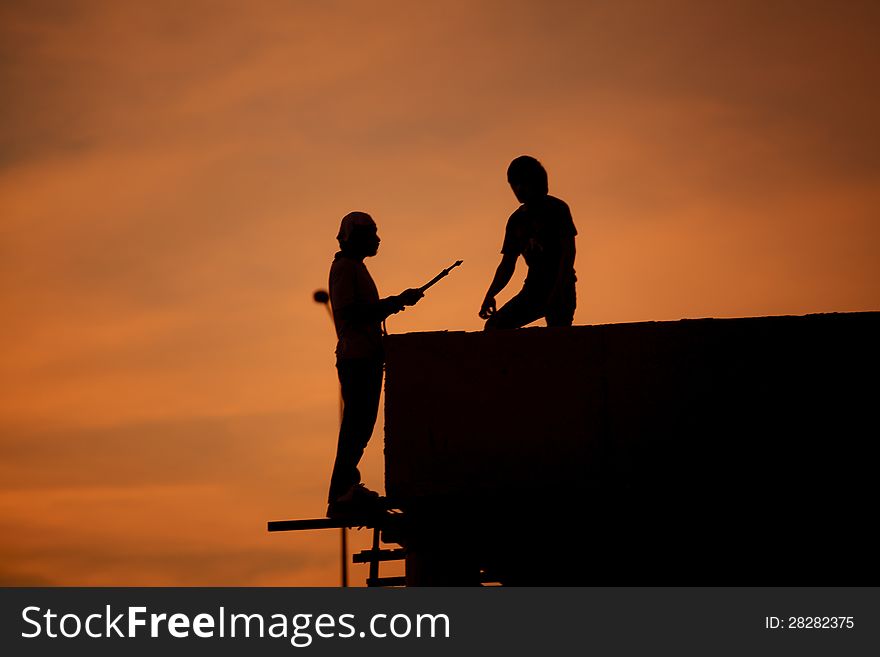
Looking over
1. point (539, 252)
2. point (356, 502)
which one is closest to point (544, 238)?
point (539, 252)

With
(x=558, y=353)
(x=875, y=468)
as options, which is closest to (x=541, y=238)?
(x=558, y=353)

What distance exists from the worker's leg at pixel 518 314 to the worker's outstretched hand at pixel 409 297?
691 mm

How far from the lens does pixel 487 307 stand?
9.51 meters

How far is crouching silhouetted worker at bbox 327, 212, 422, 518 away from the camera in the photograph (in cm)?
882

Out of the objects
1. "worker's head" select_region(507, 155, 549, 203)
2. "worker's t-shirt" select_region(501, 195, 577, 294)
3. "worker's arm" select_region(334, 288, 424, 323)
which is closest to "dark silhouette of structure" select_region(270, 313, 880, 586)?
"worker's arm" select_region(334, 288, 424, 323)

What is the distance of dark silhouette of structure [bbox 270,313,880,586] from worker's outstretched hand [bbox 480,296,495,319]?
809mm

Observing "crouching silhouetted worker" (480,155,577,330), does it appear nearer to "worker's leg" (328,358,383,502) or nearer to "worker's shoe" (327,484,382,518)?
"worker's leg" (328,358,383,502)

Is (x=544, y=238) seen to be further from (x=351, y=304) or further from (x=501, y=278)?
(x=351, y=304)

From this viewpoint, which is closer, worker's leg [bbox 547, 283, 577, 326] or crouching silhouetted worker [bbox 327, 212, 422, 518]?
crouching silhouetted worker [bbox 327, 212, 422, 518]

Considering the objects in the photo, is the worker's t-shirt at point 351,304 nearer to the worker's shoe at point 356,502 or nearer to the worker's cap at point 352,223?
the worker's cap at point 352,223

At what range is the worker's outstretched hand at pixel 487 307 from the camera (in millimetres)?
9500

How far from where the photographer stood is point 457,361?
28.5ft

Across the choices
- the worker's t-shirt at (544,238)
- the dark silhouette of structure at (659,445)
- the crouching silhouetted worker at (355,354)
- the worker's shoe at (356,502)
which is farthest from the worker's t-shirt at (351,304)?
the worker's t-shirt at (544,238)

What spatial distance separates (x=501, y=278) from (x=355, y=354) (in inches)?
53.9
